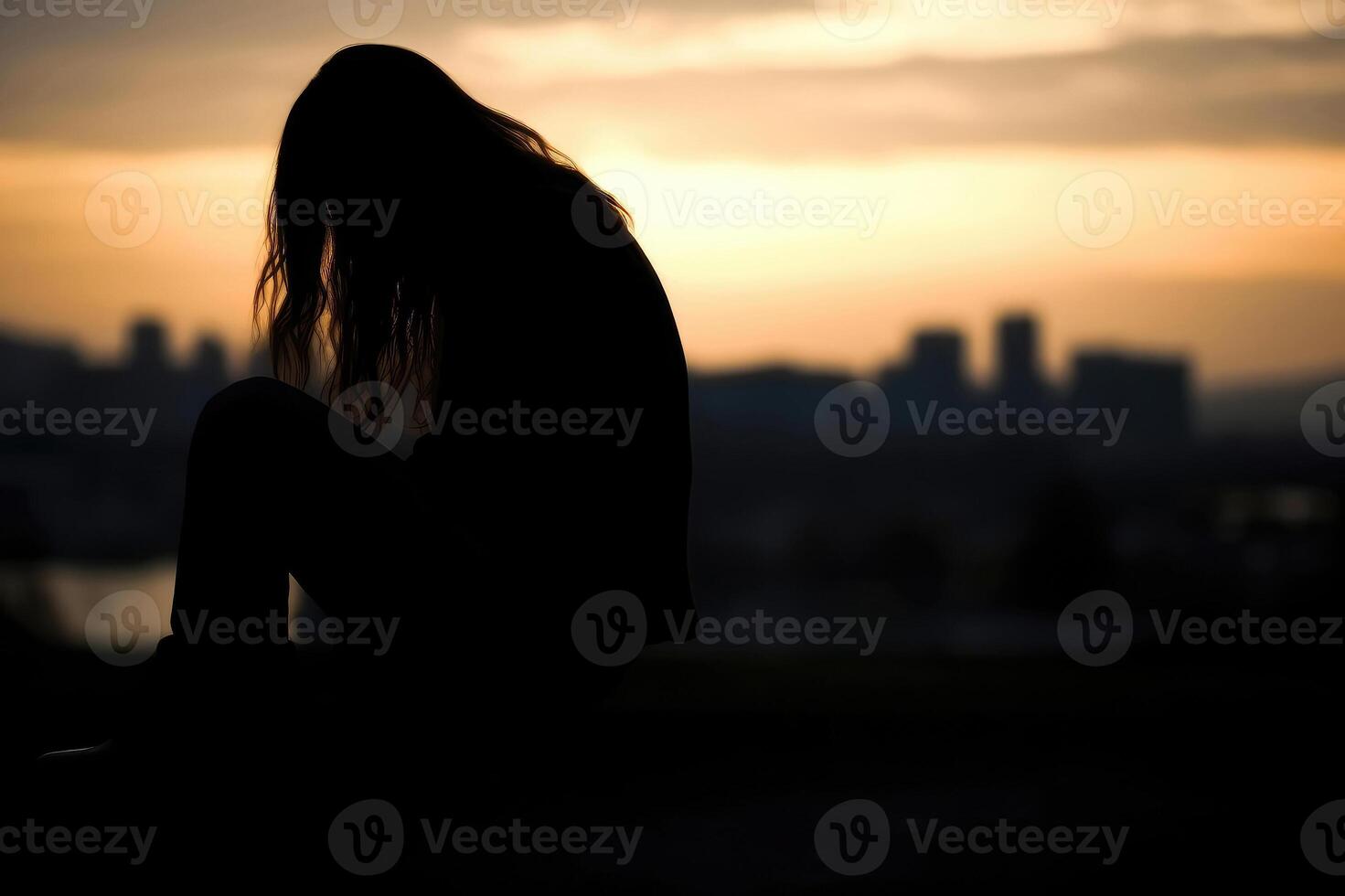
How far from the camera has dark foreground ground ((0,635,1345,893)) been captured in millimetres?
881

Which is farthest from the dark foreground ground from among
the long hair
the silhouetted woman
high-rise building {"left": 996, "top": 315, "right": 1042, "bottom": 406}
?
high-rise building {"left": 996, "top": 315, "right": 1042, "bottom": 406}

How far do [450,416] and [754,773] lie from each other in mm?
967

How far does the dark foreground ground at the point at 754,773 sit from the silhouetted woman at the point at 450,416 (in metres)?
0.08

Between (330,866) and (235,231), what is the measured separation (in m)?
1.39

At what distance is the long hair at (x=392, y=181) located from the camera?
3.63ft

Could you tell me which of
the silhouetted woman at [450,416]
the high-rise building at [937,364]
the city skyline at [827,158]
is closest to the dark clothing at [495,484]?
the silhouetted woman at [450,416]

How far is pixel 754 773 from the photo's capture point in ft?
5.76

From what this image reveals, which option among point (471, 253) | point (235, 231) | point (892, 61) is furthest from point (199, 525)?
point (892, 61)

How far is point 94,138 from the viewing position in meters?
2.19

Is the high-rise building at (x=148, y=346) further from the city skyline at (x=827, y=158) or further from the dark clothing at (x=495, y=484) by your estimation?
the dark clothing at (x=495, y=484)

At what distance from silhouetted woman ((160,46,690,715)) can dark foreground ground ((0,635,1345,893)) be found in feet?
0.27

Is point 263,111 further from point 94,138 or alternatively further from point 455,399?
point 455,399

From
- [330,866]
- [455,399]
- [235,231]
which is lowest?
[330,866]

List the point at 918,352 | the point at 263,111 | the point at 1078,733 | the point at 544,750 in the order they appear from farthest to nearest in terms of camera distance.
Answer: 1. the point at 918,352
2. the point at 263,111
3. the point at 1078,733
4. the point at 544,750
